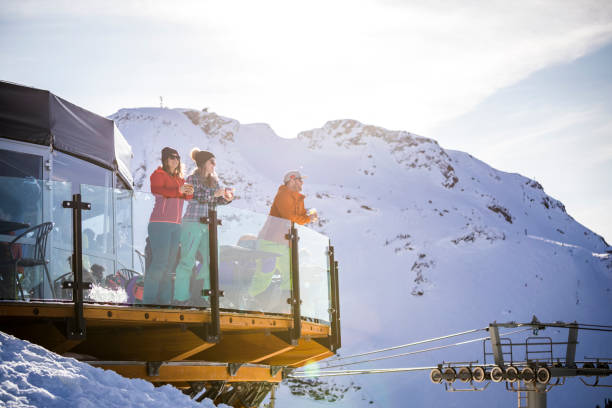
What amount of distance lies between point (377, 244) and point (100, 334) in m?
33.6

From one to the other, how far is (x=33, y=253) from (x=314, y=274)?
4.59 meters

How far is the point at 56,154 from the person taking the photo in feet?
36.1

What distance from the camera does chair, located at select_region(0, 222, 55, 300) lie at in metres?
7.03

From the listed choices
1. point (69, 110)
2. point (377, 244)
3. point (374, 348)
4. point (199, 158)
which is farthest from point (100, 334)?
point (377, 244)

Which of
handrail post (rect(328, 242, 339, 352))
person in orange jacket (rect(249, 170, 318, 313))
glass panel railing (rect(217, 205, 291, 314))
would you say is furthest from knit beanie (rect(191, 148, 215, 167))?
handrail post (rect(328, 242, 339, 352))

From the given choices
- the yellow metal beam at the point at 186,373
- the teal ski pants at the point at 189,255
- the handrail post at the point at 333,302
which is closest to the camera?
the teal ski pants at the point at 189,255


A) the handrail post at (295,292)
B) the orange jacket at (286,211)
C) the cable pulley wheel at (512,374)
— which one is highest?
the orange jacket at (286,211)

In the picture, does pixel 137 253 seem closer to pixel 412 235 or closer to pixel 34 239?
pixel 34 239

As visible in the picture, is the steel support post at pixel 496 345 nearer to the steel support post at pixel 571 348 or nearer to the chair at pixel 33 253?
the steel support post at pixel 571 348

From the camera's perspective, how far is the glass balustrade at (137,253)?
7.16m

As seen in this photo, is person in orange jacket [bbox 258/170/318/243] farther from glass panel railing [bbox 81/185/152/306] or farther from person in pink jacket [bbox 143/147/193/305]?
glass panel railing [bbox 81/185/152/306]

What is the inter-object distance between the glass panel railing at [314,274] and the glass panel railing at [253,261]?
1.44 ft

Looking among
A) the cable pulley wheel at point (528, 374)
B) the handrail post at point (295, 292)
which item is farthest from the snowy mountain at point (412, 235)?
the handrail post at point (295, 292)

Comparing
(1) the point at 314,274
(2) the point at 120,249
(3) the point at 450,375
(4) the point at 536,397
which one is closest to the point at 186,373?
(1) the point at 314,274
